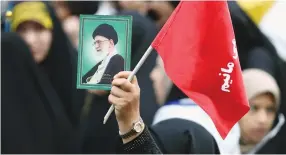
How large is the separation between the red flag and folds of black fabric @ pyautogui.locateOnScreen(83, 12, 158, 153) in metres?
1.39

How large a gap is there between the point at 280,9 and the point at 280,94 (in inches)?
28.5

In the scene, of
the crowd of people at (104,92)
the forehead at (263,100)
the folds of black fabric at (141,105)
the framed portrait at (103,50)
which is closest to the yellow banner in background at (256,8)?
the crowd of people at (104,92)

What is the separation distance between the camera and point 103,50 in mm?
3365

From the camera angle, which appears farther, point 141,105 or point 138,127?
point 141,105

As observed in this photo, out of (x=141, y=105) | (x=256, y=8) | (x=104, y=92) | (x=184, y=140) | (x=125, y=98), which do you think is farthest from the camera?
(x=256, y=8)

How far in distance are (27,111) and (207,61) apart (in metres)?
2.16

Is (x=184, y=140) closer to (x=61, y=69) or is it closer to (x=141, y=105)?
(x=141, y=105)

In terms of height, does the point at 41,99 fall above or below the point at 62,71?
below

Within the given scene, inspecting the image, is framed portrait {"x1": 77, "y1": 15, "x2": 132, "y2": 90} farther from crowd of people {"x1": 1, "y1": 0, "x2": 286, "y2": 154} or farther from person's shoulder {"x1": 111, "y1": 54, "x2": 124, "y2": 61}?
crowd of people {"x1": 1, "y1": 0, "x2": 286, "y2": 154}

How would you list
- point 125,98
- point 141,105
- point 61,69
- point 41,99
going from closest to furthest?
point 125,98 < point 141,105 < point 41,99 < point 61,69

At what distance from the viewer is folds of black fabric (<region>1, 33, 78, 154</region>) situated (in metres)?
5.21

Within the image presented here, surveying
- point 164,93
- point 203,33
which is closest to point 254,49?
point 164,93

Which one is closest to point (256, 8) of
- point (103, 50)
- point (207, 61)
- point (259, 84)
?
point (259, 84)

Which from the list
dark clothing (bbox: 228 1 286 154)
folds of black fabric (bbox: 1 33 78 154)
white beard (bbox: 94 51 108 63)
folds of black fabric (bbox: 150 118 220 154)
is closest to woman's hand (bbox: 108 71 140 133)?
white beard (bbox: 94 51 108 63)
